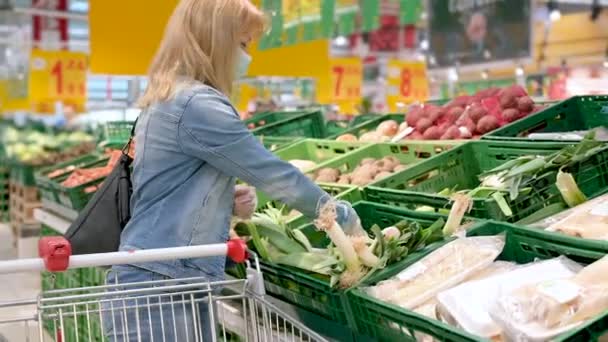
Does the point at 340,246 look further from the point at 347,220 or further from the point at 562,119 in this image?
the point at 562,119

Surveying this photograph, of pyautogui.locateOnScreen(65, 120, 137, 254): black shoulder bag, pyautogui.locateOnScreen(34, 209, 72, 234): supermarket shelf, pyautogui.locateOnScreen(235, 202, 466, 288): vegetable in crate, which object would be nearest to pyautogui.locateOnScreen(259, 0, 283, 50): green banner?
pyautogui.locateOnScreen(34, 209, 72, 234): supermarket shelf

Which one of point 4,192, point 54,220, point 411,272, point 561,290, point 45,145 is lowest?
point 4,192

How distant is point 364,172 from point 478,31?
5316mm

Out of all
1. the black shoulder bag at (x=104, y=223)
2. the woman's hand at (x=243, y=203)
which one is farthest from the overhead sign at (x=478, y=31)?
the black shoulder bag at (x=104, y=223)

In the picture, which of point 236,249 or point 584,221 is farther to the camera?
point 584,221

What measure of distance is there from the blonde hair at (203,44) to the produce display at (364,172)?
141 cm

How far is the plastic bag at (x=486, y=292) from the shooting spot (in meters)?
1.92

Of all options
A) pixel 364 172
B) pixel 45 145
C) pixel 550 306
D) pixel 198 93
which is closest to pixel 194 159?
pixel 198 93

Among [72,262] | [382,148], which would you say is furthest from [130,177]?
[382,148]

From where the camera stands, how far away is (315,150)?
479 centimetres

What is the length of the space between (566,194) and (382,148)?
1591 mm

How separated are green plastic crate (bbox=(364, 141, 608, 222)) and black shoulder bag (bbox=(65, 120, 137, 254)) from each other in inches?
42.5

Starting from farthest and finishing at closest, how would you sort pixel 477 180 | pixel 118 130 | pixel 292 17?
pixel 118 130
pixel 292 17
pixel 477 180

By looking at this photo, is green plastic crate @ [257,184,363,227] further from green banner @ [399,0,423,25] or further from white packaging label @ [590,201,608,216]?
green banner @ [399,0,423,25]
